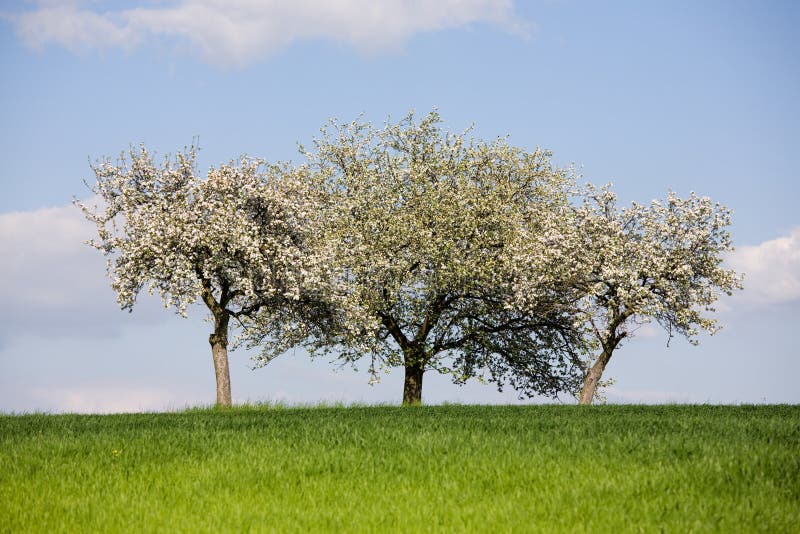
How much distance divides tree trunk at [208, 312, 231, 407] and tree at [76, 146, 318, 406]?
42 millimetres

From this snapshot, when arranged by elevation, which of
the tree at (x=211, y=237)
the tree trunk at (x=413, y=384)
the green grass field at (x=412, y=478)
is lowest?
the green grass field at (x=412, y=478)

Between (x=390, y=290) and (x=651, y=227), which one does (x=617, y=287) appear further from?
(x=390, y=290)

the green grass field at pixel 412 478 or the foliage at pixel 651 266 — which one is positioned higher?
the foliage at pixel 651 266

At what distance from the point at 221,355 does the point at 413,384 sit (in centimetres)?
961

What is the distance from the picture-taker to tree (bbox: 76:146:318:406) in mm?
31234

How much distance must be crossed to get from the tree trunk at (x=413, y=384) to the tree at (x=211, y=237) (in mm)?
7492


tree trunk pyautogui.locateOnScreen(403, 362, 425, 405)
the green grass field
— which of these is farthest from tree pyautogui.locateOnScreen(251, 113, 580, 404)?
the green grass field

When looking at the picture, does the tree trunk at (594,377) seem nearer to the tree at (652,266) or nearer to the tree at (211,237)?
the tree at (652,266)

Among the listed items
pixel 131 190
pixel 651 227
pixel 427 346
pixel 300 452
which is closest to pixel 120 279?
pixel 131 190

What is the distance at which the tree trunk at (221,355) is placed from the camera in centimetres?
3341

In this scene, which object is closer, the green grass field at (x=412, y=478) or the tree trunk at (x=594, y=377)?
the green grass field at (x=412, y=478)

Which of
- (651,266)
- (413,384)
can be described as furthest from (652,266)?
(413,384)

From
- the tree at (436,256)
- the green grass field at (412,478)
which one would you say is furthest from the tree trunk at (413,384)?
the green grass field at (412,478)

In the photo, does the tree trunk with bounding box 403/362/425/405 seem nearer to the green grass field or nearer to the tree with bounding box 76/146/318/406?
the tree with bounding box 76/146/318/406
